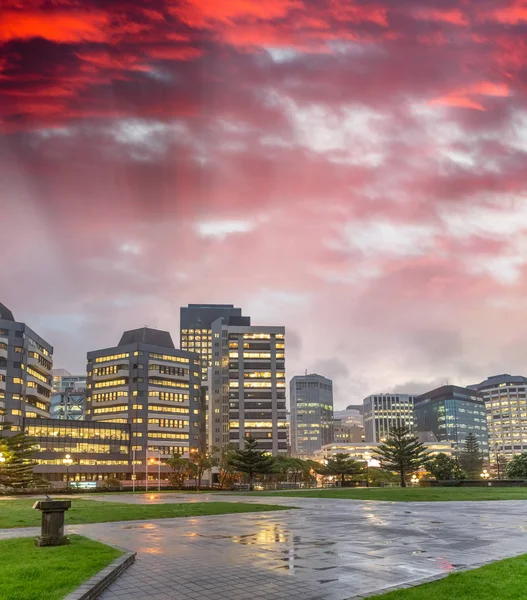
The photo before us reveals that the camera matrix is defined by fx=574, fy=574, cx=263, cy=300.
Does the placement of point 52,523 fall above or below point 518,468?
above

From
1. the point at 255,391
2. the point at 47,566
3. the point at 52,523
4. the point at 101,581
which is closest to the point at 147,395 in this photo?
the point at 255,391

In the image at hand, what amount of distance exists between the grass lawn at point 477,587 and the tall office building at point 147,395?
473 ft

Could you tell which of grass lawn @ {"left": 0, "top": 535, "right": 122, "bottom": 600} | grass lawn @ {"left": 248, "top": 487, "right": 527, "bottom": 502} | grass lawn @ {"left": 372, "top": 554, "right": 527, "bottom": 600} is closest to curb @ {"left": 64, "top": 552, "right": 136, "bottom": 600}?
grass lawn @ {"left": 0, "top": 535, "right": 122, "bottom": 600}

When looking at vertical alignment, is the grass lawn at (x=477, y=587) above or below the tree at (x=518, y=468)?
above

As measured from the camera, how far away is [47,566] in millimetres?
13266

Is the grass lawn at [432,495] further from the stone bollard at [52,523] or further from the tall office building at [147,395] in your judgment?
the tall office building at [147,395]

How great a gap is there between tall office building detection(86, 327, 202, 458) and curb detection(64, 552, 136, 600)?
461ft

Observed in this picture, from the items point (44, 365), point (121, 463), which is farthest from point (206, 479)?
point (44, 365)

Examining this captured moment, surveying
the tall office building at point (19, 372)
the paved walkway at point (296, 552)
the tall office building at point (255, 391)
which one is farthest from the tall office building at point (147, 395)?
the paved walkway at point (296, 552)

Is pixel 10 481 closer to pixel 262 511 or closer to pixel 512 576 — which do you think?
pixel 262 511

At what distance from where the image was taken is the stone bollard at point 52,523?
16.9m

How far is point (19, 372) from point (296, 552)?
12935 centimetres

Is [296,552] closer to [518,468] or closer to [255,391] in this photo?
[518,468]

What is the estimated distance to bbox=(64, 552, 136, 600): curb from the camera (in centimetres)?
1061
